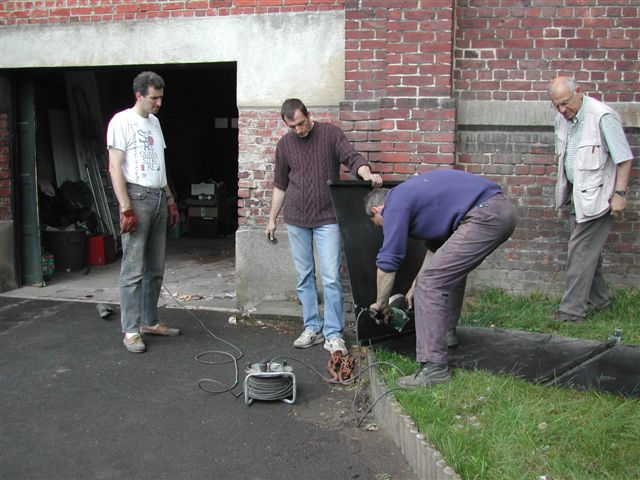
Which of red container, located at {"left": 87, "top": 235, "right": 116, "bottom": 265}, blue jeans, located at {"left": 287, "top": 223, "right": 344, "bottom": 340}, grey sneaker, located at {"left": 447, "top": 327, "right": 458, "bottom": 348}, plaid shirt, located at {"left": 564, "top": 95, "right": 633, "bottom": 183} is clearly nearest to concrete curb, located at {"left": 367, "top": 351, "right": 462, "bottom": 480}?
grey sneaker, located at {"left": 447, "top": 327, "right": 458, "bottom": 348}

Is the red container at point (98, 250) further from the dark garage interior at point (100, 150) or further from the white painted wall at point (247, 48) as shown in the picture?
the white painted wall at point (247, 48)

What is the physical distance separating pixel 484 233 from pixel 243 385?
203 centimetres

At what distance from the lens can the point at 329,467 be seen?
3.92 meters

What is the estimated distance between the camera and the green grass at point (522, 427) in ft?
11.1

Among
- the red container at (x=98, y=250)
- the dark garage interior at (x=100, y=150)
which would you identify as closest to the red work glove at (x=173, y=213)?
the dark garage interior at (x=100, y=150)

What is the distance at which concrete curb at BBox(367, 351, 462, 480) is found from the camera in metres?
3.51

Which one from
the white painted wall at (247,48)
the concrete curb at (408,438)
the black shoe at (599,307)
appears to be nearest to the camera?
the concrete curb at (408,438)

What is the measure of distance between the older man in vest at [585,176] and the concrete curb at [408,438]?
7.04 feet

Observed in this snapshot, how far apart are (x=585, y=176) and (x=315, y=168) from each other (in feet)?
7.33

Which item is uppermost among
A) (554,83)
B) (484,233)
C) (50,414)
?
(554,83)

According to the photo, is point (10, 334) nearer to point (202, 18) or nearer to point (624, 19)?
point (202, 18)

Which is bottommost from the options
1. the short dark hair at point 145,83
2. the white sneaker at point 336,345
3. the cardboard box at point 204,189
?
A: the white sneaker at point 336,345

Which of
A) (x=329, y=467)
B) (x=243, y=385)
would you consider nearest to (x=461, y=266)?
(x=329, y=467)

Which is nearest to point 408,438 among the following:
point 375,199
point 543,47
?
point 375,199
